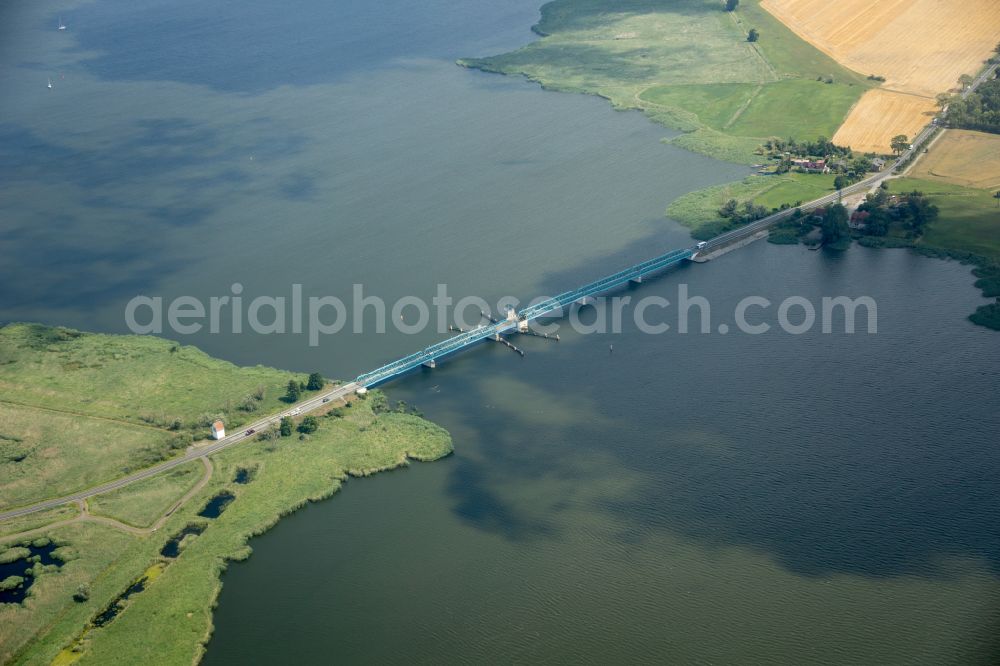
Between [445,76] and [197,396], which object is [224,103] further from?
[197,396]

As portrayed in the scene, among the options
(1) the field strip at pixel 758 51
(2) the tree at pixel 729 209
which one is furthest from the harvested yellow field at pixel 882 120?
(2) the tree at pixel 729 209

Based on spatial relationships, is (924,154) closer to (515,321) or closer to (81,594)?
(515,321)

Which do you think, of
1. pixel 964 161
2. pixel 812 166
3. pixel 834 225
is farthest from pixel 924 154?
pixel 834 225

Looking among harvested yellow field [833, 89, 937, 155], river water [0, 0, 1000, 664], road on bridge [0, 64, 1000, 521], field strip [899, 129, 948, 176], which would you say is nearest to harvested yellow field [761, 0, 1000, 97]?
harvested yellow field [833, 89, 937, 155]

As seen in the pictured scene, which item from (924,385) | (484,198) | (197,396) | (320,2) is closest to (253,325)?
(197,396)

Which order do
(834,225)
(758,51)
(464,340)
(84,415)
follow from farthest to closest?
(758,51) < (834,225) < (464,340) < (84,415)

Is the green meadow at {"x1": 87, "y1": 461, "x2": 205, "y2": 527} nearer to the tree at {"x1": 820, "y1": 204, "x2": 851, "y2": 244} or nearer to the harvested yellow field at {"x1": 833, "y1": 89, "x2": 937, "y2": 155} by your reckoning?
the tree at {"x1": 820, "y1": 204, "x2": 851, "y2": 244}
